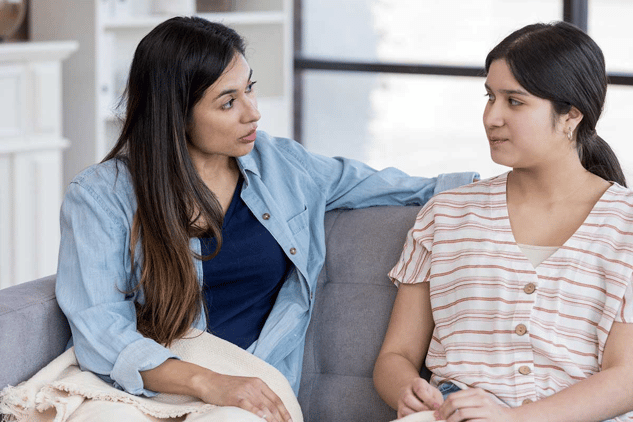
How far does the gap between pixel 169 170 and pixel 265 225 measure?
21cm

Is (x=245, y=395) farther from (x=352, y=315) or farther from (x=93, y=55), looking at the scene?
(x=93, y=55)

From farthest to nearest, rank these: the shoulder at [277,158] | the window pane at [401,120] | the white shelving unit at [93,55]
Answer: the window pane at [401,120], the white shelving unit at [93,55], the shoulder at [277,158]

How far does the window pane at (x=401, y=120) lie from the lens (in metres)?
3.99

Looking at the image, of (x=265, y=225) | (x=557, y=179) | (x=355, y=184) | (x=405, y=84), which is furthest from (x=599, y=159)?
(x=405, y=84)

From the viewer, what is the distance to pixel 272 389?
5.57ft

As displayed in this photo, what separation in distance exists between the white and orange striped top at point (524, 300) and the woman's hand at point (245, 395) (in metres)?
0.29

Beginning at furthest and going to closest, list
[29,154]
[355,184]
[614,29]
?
[614,29] < [29,154] < [355,184]

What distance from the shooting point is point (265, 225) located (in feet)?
5.95

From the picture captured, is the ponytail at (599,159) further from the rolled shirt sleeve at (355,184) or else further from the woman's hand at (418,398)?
the woman's hand at (418,398)

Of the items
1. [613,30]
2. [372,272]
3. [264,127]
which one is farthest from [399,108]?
[372,272]

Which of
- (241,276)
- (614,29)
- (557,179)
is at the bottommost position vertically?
(241,276)

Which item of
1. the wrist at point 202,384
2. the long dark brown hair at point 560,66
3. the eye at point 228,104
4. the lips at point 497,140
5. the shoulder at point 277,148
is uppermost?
the long dark brown hair at point 560,66

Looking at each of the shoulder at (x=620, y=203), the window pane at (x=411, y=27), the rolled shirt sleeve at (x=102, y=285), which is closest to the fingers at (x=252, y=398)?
the rolled shirt sleeve at (x=102, y=285)

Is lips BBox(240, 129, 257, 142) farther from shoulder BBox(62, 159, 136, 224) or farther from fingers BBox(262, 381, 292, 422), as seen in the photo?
fingers BBox(262, 381, 292, 422)
